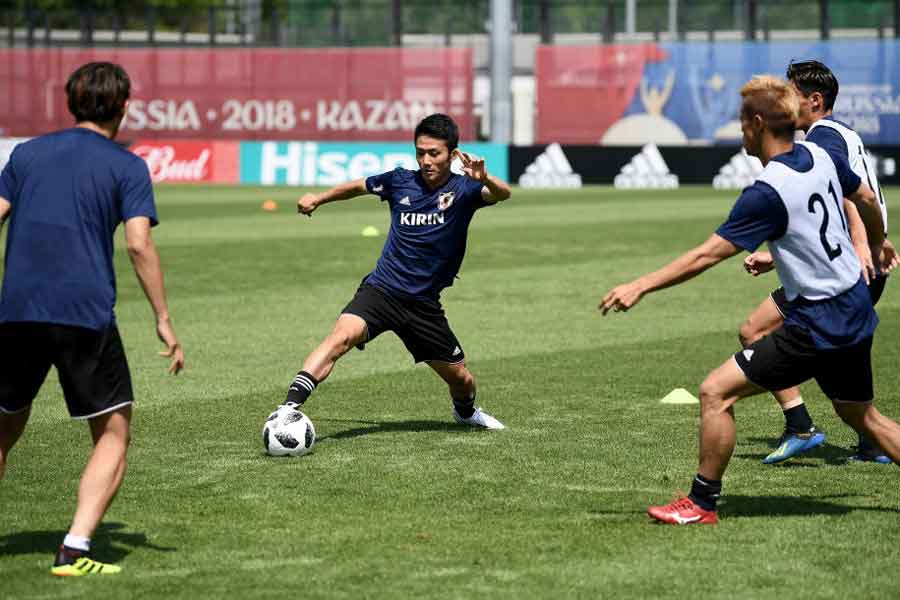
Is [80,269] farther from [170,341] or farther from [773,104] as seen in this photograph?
[773,104]

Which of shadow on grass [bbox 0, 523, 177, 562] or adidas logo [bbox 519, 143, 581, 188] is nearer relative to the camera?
shadow on grass [bbox 0, 523, 177, 562]

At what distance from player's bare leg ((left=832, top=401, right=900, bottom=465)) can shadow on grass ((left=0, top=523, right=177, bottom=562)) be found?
9.97 feet

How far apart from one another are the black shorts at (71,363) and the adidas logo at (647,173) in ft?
106

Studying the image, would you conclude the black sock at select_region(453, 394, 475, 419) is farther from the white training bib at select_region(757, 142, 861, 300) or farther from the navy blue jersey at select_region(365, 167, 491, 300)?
the white training bib at select_region(757, 142, 861, 300)

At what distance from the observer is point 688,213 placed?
28.1m

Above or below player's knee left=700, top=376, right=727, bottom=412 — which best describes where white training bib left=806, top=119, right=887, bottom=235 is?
above

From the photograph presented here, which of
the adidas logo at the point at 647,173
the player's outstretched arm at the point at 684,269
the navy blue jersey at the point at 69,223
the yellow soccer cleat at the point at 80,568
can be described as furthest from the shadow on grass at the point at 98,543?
the adidas logo at the point at 647,173

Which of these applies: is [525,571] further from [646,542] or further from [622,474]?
[622,474]

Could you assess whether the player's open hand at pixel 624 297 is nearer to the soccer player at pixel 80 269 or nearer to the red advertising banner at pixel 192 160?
the soccer player at pixel 80 269

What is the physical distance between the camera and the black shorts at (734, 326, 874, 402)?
663 cm

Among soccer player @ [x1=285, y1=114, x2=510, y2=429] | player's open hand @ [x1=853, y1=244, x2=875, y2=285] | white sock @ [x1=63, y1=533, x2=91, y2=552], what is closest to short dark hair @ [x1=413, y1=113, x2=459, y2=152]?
soccer player @ [x1=285, y1=114, x2=510, y2=429]

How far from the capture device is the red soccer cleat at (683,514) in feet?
22.1

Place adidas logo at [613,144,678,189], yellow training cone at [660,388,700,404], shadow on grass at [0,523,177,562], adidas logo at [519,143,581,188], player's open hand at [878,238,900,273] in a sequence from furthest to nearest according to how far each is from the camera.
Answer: adidas logo at [519,143,581,188]
adidas logo at [613,144,678,189]
yellow training cone at [660,388,700,404]
player's open hand at [878,238,900,273]
shadow on grass at [0,523,177,562]

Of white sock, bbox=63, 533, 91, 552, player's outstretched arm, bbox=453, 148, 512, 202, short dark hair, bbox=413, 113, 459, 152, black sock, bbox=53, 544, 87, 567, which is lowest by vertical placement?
black sock, bbox=53, 544, 87, 567
